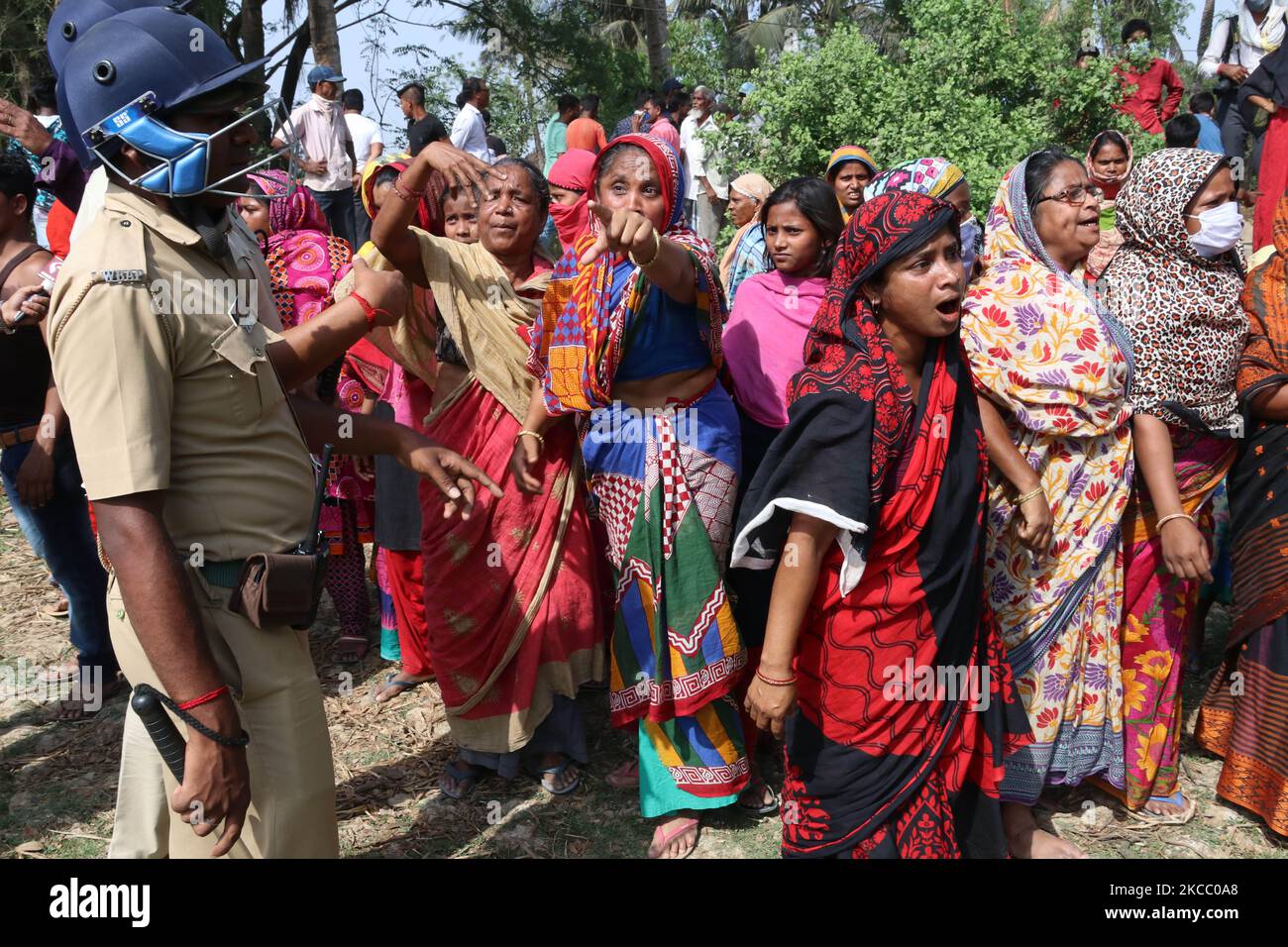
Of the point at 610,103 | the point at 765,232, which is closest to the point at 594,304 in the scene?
the point at 765,232

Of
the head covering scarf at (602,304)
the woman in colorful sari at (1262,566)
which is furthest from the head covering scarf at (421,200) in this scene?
the woman in colorful sari at (1262,566)

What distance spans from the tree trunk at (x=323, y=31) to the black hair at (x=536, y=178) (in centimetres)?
738

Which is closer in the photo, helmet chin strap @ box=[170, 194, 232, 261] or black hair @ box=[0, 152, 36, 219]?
helmet chin strap @ box=[170, 194, 232, 261]

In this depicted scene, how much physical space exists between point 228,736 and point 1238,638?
322cm

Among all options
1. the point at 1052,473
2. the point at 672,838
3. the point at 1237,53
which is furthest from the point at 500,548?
the point at 1237,53

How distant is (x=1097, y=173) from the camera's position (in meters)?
4.94

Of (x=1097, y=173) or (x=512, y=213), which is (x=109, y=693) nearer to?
(x=512, y=213)

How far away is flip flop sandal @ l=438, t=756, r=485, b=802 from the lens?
3680 mm

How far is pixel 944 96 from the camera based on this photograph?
18.6 feet

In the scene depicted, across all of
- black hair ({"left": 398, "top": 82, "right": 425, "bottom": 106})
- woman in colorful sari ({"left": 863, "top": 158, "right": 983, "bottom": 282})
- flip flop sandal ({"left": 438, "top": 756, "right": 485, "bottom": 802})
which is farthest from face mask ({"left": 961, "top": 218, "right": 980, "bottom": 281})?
black hair ({"left": 398, "top": 82, "right": 425, "bottom": 106})

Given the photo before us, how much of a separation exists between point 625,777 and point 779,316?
5.91ft

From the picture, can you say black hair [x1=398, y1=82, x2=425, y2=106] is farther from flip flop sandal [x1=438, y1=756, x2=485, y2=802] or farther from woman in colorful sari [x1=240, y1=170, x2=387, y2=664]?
flip flop sandal [x1=438, y1=756, x2=485, y2=802]

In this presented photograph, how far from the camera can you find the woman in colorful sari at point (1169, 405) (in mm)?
3223

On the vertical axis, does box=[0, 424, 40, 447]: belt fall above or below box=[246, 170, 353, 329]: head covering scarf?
below
